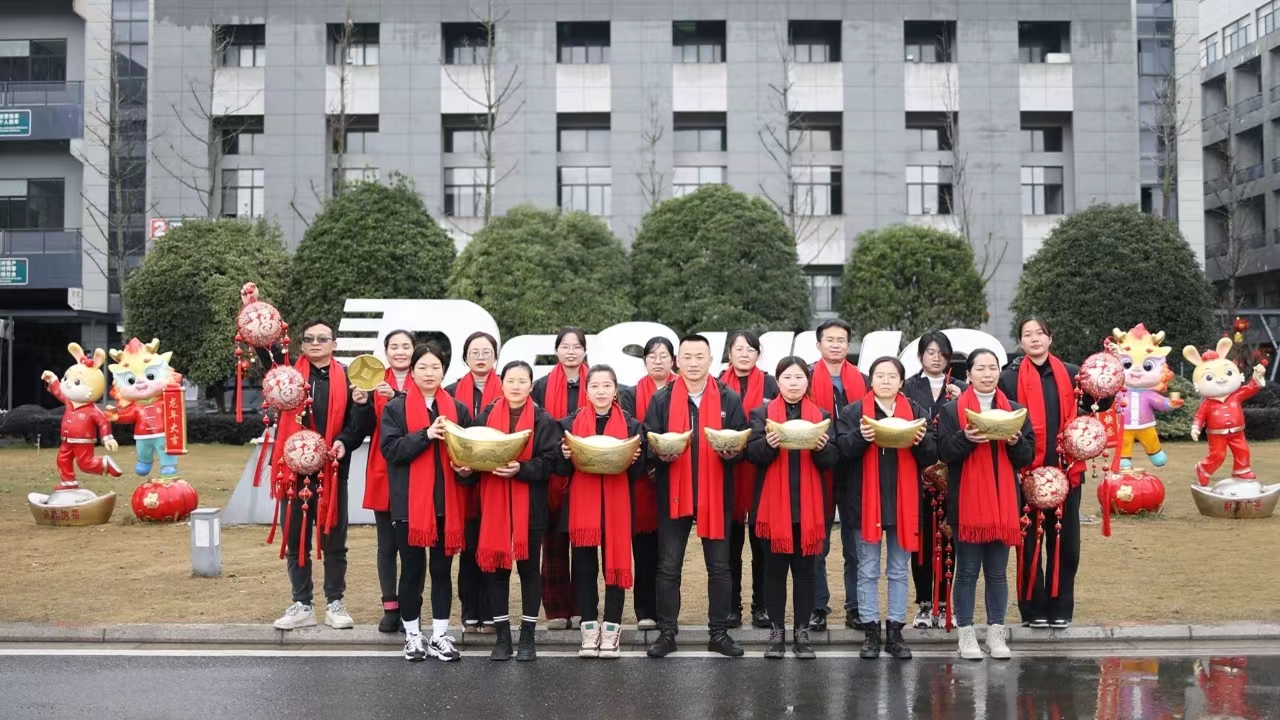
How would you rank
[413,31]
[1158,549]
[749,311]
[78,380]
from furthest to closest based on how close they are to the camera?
[413,31]
[749,311]
[78,380]
[1158,549]

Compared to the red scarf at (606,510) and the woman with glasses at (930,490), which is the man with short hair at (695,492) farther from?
the woman with glasses at (930,490)

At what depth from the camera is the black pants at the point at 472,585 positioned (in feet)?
24.7

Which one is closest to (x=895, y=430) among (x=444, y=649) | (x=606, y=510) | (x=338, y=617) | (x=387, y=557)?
(x=606, y=510)

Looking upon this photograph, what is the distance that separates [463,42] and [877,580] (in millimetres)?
29655

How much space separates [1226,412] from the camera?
13.8m

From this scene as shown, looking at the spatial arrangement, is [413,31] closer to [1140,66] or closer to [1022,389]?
[1140,66]

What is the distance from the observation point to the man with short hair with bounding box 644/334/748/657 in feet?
24.6

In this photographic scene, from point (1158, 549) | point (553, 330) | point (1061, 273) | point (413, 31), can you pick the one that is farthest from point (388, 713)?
point (413, 31)

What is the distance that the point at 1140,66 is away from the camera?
1513 inches

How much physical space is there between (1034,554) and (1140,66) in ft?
115

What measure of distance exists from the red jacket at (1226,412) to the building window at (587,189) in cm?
2182

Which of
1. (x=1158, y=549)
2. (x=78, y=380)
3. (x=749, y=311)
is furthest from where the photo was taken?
(x=749, y=311)

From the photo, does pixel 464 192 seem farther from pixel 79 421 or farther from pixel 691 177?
pixel 79 421

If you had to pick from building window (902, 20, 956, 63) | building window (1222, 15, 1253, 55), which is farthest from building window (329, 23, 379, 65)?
building window (1222, 15, 1253, 55)
